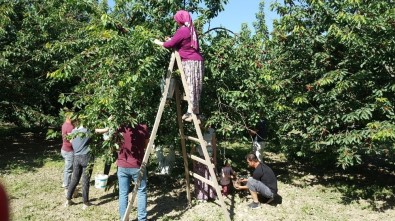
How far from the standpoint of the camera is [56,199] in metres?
7.91

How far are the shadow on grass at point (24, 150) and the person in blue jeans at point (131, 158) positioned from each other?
207 inches

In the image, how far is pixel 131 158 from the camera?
20.1ft

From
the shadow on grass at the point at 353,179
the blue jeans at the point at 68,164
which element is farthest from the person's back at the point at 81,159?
the shadow on grass at the point at 353,179

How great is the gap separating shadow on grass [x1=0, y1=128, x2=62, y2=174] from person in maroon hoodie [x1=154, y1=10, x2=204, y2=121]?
21.4ft

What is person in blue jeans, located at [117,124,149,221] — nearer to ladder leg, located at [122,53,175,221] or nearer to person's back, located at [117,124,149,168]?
person's back, located at [117,124,149,168]

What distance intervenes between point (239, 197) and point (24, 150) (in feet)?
28.1

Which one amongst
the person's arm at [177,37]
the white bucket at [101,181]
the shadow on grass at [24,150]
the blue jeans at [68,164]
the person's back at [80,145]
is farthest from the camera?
the shadow on grass at [24,150]

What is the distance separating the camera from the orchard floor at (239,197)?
7.04 metres

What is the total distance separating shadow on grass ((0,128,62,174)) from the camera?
10836 millimetres

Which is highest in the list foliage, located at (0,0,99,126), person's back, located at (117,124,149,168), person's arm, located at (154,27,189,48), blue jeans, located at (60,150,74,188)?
foliage, located at (0,0,99,126)

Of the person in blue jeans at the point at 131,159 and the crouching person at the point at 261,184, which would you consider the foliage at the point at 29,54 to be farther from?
the crouching person at the point at 261,184

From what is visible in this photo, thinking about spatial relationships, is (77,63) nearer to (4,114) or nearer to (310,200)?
(310,200)

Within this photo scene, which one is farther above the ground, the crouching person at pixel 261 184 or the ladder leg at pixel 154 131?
the ladder leg at pixel 154 131

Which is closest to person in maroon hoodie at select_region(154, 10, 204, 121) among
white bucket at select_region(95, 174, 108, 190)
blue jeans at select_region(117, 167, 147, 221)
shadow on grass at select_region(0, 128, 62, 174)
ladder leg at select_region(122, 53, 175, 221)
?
ladder leg at select_region(122, 53, 175, 221)
